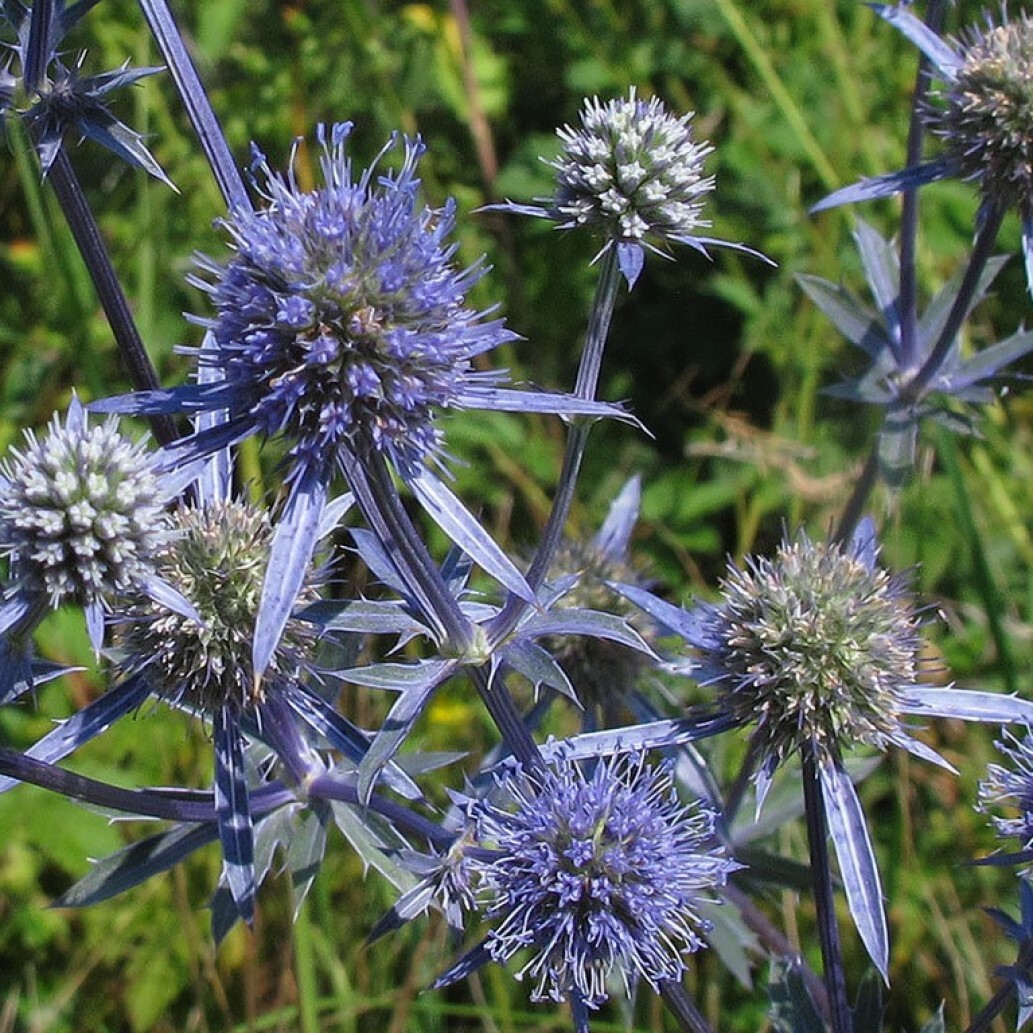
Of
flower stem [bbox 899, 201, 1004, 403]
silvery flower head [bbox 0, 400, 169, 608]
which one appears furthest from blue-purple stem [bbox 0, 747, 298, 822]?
flower stem [bbox 899, 201, 1004, 403]

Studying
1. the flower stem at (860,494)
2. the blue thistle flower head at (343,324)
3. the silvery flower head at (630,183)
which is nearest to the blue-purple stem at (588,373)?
the silvery flower head at (630,183)

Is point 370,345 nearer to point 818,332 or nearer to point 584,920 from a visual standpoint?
point 584,920

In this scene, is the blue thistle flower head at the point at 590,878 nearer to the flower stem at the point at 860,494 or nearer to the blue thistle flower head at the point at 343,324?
the blue thistle flower head at the point at 343,324

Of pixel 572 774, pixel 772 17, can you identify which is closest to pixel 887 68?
pixel 772 17

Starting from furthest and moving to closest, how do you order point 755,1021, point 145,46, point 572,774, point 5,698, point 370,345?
1. point 145,46
2. point 755,1021
3. point 572,774
4. point 5,698
5. point 370,345

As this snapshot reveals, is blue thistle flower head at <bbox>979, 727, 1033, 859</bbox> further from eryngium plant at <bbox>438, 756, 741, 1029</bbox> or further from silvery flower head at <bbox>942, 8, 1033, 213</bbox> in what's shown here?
silvery flower head at <bbox>942, 8, 1033, 213</bbox>
